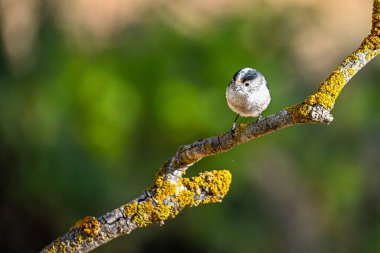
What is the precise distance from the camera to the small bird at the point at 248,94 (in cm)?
351

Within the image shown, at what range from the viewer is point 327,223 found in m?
7.44

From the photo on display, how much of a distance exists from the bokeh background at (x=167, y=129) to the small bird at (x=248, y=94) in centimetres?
251

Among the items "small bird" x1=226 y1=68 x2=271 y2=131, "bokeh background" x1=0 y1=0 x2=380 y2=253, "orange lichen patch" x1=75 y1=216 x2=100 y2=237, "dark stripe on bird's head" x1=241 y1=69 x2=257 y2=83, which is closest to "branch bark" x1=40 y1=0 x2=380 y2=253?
"orange lichen patch" x1=75 y1=216 x2=100 y2=237

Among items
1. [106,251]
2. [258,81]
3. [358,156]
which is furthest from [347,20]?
[258,81]

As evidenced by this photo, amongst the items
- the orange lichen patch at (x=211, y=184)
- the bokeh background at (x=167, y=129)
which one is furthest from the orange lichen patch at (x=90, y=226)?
the bokeh background at (x=167, y=129)

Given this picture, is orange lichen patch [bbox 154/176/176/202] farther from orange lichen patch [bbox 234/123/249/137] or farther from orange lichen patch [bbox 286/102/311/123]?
orange lichen patch [bbox 286/102/311/123]

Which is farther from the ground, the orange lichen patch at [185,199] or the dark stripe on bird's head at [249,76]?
the dark stripe on bird's head at [249,76]

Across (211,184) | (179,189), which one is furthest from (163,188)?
(211,184)

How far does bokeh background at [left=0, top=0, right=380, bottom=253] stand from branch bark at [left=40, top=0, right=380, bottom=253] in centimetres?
343

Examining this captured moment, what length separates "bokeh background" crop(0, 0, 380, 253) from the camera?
6434 millimetres

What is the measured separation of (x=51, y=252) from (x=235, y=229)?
4.27 meters

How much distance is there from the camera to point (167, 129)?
6.73m

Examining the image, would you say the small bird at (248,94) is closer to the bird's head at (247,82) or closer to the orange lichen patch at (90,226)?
the bird's head at (247,82)

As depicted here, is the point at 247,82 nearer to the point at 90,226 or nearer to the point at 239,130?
the point at 239,130
